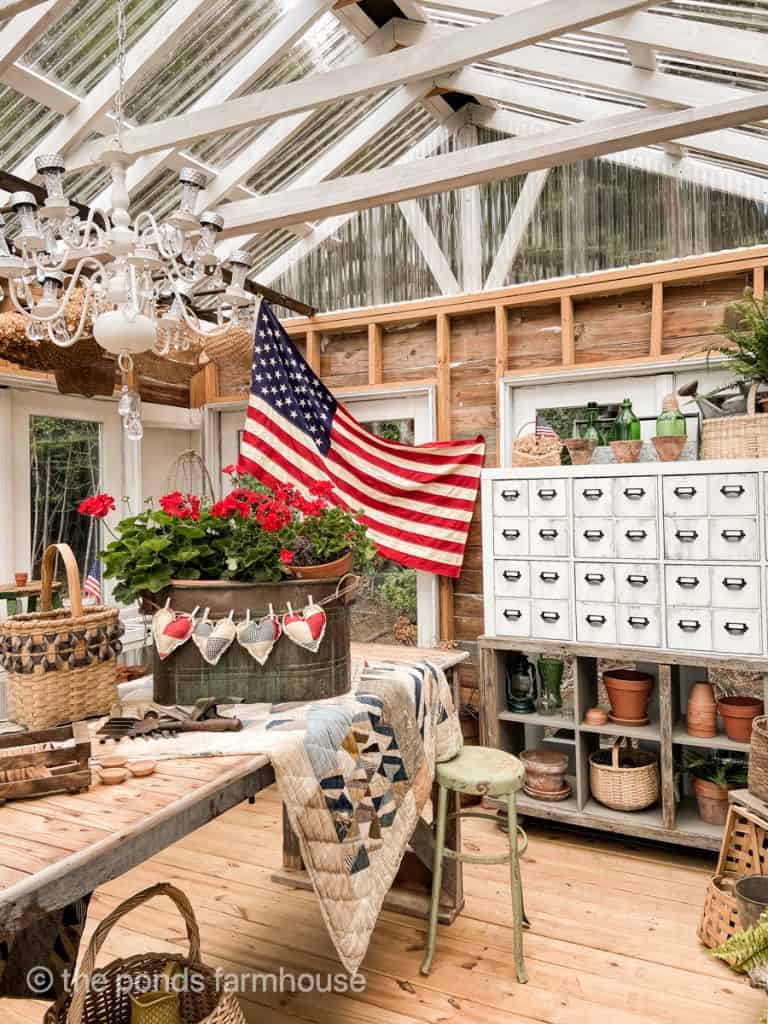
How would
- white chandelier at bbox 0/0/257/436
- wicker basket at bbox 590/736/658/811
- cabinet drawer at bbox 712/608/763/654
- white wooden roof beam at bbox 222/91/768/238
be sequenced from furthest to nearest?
wicker basket at bbox 590/736/658/811 → cabinet drawer at bbox 712/608/763/654 → white wooden roof beam at bbox 222/91/768/238 → white chandelier at bbox 0/0/257/436

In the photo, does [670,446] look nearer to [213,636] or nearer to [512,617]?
[512,617]

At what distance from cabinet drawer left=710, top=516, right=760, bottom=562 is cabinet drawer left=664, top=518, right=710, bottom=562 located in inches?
1.1

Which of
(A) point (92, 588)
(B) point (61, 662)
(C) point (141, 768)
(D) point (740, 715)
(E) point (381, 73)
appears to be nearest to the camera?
(C) point (141, 768)

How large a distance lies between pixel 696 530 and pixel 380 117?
7.80 ft

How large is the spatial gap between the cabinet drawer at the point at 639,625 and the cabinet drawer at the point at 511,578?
411 millimetres

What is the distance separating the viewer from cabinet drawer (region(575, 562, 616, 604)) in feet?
10.6

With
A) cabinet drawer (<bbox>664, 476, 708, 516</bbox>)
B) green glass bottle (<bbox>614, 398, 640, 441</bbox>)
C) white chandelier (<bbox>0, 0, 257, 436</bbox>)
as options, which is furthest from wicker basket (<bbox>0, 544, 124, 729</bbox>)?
green glass bottle (<bbox>614, 398, 640, 441</bbox>)

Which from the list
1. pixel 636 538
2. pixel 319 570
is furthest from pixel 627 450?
pixel 319 570

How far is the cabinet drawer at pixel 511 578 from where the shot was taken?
341cm

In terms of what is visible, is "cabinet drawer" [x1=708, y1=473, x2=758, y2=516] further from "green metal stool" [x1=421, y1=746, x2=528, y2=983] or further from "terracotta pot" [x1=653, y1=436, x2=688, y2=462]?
"green metal stool" [x1=421, y1=746, x2=528, y2=983]

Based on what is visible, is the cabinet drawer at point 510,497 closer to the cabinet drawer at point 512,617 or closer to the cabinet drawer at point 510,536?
the cabinet drawer at point 510,536

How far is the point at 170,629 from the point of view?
5.80 ft

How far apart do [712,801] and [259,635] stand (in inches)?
87.0

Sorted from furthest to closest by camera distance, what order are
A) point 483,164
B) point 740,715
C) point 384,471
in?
point 384,471 → point 740,715 → point 483,164
